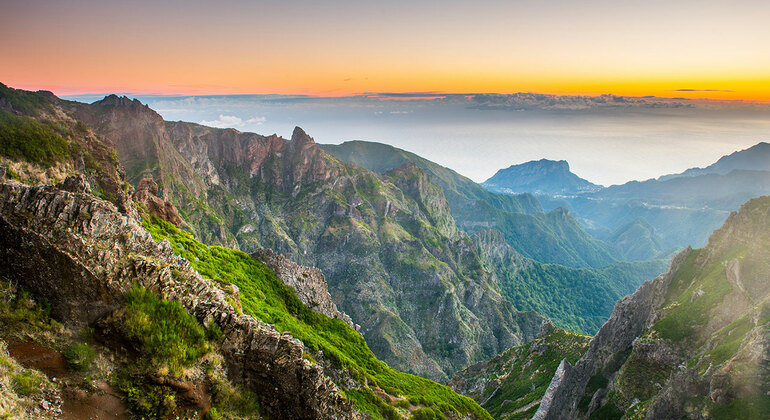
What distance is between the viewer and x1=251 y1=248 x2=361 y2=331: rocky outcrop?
214 feet

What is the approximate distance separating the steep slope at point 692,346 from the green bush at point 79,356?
2852 inches

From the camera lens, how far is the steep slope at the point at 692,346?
170 ft

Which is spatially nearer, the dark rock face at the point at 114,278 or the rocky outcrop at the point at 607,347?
the dark rock face at the point at 114,278

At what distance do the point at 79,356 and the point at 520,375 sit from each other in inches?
5003

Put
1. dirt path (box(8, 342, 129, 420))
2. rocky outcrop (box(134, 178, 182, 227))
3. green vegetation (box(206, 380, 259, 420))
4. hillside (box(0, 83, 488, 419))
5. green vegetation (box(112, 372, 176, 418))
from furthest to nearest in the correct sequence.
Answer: rocky outcrop (box(134, 178, 182, 227)) < green vegetation (box(206, 380, 259, 420)) < green vegetation (box(112, 372, 176, 418)) < hillside (box(0, 83, 488, 419)) < dirt path (box(8, 342, 129, 420))

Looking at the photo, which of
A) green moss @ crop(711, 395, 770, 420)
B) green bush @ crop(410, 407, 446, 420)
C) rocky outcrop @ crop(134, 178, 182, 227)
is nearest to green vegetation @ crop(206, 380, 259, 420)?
green bush @ crop(410, 407, 446, 420)

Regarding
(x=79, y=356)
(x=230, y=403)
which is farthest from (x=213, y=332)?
(x=79, y=356)

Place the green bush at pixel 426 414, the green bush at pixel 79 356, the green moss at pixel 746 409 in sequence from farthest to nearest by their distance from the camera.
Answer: the green moss at pixel 746 409 → the green bush at pixel 426 414 → the green bush at pixel 79 356

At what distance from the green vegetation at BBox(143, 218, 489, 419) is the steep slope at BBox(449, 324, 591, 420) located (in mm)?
38491

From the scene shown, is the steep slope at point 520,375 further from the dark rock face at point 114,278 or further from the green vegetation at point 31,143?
the green vegetation at point 31,143

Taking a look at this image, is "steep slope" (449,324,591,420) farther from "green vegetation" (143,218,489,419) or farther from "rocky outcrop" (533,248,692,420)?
"green vegetation" (143,218,489,419)

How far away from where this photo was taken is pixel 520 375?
118000mm

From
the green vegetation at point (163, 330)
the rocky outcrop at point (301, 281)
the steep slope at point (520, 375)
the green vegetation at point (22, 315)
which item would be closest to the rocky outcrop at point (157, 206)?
the rocky outcrop at point (301, 281)

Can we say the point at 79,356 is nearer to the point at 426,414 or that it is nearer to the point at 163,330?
the point at 163,330
